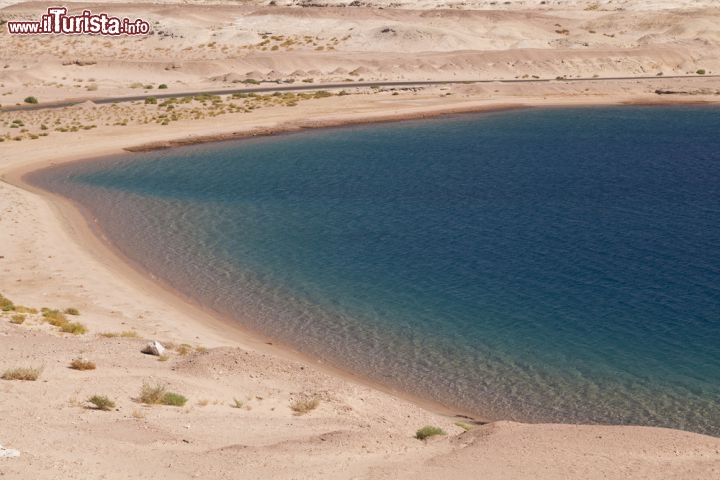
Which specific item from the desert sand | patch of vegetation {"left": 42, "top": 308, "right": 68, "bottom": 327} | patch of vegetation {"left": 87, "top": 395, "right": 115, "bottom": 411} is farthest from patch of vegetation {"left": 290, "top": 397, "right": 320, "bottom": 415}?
patch of vegetation {"left": 42, "top": 308, "right": 68, "bottom": 327}

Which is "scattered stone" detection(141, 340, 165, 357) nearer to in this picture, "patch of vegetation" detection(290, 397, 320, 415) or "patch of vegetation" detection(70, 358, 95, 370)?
"patch of vegetation" detection(70, 358, 95, 370)

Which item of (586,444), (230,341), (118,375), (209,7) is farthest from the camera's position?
(209,7)

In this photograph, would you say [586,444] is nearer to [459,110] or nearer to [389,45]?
[459,110]

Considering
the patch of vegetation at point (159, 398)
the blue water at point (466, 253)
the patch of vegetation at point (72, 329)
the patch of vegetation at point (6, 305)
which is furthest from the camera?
the patch of vegetation at point (6, 305)

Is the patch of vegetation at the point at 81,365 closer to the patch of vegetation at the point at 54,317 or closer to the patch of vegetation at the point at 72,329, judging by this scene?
the patch of vegetation at the point at 72,329

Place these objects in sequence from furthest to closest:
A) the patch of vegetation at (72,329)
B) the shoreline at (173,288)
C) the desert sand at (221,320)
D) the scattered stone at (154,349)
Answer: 1. the patch of vegetation at (72,329)
2. the shoreline at (173,288)
3. the scattered stone at (154,349)
4. the desert sand at (221,320)

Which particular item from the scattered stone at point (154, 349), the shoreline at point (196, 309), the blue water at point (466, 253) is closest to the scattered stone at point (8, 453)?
the scattered stone at point (154, 349)

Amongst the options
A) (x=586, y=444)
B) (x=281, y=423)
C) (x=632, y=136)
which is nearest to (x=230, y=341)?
(x=281, y=423)
